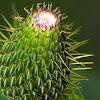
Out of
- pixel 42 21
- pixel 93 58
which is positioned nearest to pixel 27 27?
pixel 42 21

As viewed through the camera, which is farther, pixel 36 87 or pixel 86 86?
pixel 86 86

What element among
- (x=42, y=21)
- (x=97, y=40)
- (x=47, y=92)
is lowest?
(x=47, y=92)

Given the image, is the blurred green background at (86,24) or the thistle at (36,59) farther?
the blurred green background at (86,24)

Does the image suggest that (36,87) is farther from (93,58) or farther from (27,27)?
(93,58)

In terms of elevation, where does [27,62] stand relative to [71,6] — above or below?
below

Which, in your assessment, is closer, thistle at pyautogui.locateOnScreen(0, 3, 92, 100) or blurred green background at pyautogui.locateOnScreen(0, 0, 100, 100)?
thistle at pyautogui.locateOnScreen(0, 3, 92, 100)
